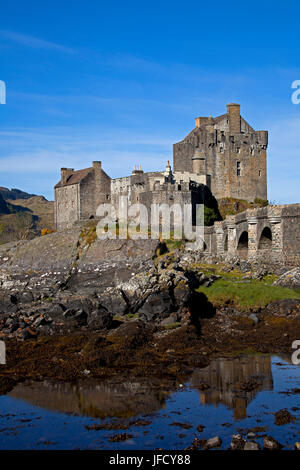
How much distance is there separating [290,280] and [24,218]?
7934 cm

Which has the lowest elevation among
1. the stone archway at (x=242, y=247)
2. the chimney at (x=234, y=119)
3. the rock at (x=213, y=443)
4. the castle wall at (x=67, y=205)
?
the rock at (x=213, y=443)

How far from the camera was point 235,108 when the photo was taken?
64.1 metres

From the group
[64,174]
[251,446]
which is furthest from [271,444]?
[64,174]

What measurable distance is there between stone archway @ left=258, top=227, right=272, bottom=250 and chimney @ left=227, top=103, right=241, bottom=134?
2496cm

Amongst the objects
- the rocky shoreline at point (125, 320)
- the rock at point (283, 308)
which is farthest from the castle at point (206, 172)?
the rock at point (283, 308)

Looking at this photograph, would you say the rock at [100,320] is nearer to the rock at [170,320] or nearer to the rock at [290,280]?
the rock at [170,320]

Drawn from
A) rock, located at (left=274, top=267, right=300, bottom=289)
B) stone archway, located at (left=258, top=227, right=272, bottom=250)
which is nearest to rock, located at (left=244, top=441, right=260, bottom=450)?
rock, located at (left=274, top=267, right=300, bottom=289)

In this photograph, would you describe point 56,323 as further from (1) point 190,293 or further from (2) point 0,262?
(2) point 0,262

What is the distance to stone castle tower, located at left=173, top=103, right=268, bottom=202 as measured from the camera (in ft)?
206

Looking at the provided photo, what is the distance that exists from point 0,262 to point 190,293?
80.0ft

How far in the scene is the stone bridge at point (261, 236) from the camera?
37719 mm

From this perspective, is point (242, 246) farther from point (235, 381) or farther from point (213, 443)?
point (213, 443)

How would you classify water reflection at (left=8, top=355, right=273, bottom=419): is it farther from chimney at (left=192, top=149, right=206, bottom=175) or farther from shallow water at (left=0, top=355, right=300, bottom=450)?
chimney at (left=192, top=149, right=206, bottom=175)

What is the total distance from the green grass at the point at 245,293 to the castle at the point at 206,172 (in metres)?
24.7
